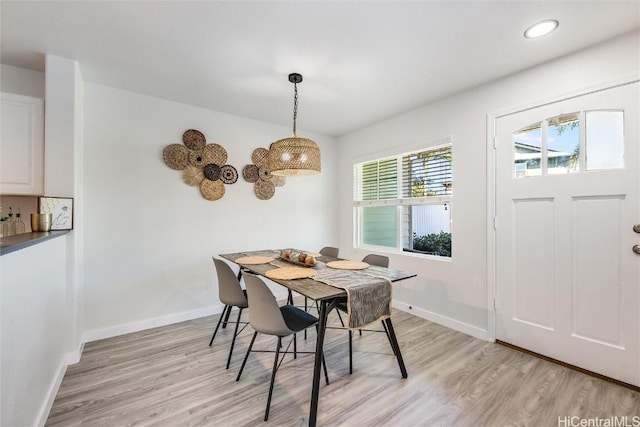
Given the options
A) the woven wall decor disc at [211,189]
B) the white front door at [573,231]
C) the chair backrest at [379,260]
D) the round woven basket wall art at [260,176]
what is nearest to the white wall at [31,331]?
Answer: the woven wall decor disc at [211,189]

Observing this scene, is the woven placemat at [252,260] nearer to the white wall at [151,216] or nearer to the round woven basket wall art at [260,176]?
the white wall at [151,216]

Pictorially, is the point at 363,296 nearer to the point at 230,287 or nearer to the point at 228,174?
the point at 230,287

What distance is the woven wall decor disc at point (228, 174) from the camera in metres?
3.34

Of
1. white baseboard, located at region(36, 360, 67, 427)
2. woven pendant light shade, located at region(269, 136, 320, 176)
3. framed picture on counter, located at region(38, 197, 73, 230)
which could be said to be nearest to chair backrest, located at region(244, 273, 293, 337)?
woven pendant light shade, located at region(269, 136, 320, 176)

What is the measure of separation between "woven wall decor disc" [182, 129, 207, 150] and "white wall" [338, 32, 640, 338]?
2.35 metres

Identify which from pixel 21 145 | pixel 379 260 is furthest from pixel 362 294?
pixel 21 145

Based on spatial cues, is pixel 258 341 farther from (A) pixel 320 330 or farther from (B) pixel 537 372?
(B) pixel 537 372

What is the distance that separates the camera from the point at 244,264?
244 centimetres

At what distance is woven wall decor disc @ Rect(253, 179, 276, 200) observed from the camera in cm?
362

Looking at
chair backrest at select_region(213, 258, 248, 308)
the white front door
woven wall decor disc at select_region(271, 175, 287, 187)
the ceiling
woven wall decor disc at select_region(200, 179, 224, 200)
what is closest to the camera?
the ceiling

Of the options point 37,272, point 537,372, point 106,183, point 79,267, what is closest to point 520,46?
point 537,372

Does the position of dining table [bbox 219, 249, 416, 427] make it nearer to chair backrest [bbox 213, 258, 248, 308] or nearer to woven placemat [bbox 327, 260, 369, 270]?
woven placemat [bbox 327, 260, 369, 270]

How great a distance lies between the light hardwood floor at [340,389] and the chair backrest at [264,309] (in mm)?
484

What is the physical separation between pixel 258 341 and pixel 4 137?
2.63 metres
